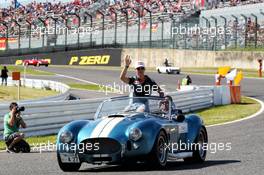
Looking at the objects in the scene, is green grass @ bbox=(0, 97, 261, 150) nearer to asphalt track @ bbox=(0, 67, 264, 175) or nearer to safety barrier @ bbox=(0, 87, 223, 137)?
safety barrier @ bbox=(0, 87, 223, 137)

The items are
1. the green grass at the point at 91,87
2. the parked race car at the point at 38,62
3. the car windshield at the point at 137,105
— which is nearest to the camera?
the car windshield at the point at 137,105

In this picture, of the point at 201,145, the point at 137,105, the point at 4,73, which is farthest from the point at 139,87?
the point at 4,73

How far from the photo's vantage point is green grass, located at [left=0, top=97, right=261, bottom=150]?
695 inches

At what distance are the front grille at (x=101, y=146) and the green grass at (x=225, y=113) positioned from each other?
268 inches

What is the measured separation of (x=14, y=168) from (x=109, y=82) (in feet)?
119

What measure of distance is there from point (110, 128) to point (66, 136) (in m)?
0.67

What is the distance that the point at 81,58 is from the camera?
67.9 meters

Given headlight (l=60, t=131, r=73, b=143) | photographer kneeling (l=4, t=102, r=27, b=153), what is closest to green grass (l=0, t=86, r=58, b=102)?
photographer kneeling (l=4, t=102, r=27, b=153)

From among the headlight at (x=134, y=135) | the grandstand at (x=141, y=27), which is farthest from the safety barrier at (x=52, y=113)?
the grandstand at (x=141, y=27)

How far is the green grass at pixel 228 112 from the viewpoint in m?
21.8

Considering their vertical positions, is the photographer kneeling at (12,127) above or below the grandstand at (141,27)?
below

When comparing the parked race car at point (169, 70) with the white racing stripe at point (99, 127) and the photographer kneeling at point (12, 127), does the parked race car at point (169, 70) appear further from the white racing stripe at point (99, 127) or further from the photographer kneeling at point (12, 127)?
the white racing stripe at point (99, 127)

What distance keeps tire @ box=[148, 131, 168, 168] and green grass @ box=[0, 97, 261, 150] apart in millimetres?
6668

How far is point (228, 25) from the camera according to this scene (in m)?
53.4
